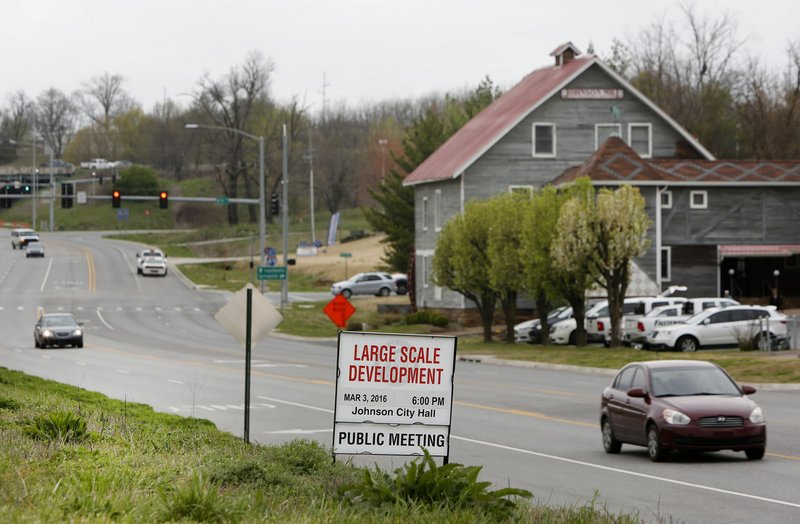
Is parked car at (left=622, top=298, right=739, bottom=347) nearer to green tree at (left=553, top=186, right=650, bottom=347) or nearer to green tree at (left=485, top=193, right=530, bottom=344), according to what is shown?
green tree at (left=553, top=186, right=650, bottom=347)

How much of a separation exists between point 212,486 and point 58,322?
44895mm

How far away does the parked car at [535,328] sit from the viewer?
53509 mm

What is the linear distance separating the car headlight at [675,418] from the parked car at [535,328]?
111 feet

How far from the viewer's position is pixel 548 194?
161 ft

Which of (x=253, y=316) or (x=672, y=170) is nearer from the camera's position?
(x=253, y=316)

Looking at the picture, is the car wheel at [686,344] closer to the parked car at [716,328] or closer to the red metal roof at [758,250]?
the parked car at [716,328]

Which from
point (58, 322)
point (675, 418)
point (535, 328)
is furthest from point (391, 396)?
point (58, 322)

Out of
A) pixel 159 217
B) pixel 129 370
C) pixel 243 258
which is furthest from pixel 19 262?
pixel 129 370

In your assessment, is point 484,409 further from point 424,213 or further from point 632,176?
point 424,213

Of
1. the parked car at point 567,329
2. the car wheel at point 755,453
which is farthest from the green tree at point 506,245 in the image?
the car wheel at point 755,453

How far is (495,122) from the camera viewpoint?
66438mm

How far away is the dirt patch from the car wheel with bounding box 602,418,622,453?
2655 inches

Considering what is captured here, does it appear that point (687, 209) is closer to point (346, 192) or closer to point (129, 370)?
point (129, 370)

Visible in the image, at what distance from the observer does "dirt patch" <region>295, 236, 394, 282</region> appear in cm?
9869
